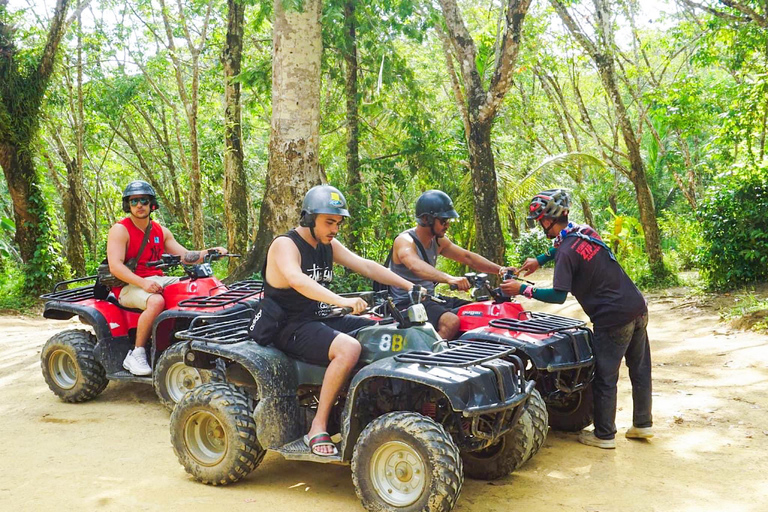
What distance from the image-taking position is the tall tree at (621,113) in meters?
16.1

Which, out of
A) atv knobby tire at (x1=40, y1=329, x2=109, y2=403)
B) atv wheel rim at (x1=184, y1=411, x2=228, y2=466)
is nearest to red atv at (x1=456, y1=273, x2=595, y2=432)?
atv wheel rim at (x1=184, y1=411, x2=228, y2=466)

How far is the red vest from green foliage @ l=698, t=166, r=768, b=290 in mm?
10496

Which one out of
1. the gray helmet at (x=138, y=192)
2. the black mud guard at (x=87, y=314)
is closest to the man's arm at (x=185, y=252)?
the gray helmet at (x=138, y=192)

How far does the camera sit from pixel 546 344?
5.43m

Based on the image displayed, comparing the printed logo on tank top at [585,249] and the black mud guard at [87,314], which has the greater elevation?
the printed logo on tank top at [585,249]

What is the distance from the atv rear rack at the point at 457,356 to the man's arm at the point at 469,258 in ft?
6.71

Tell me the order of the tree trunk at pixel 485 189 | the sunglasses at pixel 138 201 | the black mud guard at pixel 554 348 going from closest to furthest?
the black mud guard at pixel 554 348 < the sunglasses at pixel 138 201 < the tree trunk at pixel 485 189

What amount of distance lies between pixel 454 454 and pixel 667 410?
3.65 metres

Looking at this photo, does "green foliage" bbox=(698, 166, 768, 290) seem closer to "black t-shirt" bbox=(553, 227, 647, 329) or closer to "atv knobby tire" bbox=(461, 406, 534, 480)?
"black t-shirt" bbox=(553, 227, 647, 329)

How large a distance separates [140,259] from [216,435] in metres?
2.93

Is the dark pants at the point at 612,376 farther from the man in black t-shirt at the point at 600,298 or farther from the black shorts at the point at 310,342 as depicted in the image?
the black shorts at the point at 310,342

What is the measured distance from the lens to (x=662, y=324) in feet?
40.8

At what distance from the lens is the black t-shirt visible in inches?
229

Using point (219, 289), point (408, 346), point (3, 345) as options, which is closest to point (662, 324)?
point (219, 289)
